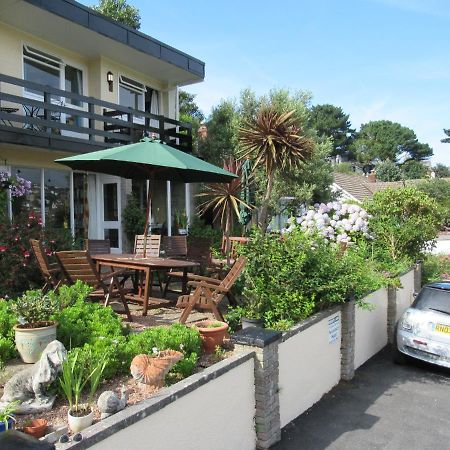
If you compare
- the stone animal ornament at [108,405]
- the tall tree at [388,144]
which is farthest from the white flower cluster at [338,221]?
the tall tree at [388,144]

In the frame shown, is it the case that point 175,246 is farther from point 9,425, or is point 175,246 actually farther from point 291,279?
point 9,425

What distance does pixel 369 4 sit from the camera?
906 cm

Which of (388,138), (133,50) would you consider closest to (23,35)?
(133,50)

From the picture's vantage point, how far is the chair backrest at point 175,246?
9.01 m

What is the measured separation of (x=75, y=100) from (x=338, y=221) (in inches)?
267

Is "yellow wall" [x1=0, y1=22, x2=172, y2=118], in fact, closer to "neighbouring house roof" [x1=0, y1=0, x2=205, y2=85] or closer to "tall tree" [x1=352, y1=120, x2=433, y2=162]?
"neighbouring house roof" [x1=0, y1=0, x2=205, y2=85]

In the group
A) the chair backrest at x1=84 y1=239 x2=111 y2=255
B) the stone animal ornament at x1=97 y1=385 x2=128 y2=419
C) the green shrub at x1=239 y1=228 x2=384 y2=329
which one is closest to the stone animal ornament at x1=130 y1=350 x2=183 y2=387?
the stone animal ornament at x1=97 y1=385 x2=128 y2=419

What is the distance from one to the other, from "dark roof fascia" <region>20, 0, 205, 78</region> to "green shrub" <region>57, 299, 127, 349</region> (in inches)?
291

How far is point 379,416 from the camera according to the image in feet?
16.2

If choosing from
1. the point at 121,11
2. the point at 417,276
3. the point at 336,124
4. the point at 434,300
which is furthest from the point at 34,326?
the point at 336,124

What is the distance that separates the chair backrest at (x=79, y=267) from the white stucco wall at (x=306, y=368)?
2.60m

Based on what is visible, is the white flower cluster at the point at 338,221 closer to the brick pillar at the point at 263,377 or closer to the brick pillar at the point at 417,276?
the brick pillar at the point at 417,276

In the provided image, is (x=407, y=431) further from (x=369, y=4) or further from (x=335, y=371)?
(x=369, y=4)

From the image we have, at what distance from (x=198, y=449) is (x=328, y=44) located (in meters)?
10.0
